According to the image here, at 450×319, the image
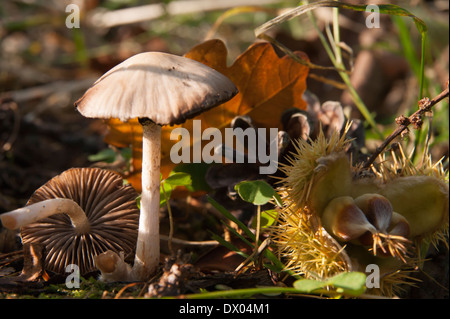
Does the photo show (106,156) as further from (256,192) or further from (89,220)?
(256,192)

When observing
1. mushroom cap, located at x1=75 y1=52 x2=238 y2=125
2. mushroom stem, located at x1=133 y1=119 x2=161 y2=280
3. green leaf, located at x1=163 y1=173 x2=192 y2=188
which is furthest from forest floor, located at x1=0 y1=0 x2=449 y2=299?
mushroom cap, located at x1=75 y1=52 x2=238 y2=125

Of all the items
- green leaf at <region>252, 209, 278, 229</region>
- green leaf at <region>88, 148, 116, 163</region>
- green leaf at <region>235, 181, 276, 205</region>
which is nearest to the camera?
A: green leaf at <region>235, 181, 276, 205</region>

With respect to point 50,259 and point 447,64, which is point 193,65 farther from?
point 447,64

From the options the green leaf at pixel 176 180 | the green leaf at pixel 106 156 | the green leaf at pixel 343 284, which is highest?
the green leaf at pixel 106 156

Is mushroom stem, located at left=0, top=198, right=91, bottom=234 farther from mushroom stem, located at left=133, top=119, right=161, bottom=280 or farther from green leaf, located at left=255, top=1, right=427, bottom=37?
green leaf, located at left=255, top=1, right=427, bottom=37

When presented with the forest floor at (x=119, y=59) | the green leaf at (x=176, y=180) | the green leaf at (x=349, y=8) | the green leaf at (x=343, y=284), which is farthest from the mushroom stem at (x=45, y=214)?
the green leaf at (x=349, y=8)

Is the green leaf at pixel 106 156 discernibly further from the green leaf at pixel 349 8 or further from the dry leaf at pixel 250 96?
the green leaf at pixel 349 8

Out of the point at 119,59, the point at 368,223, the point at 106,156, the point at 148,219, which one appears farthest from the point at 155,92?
the point at 119,59
